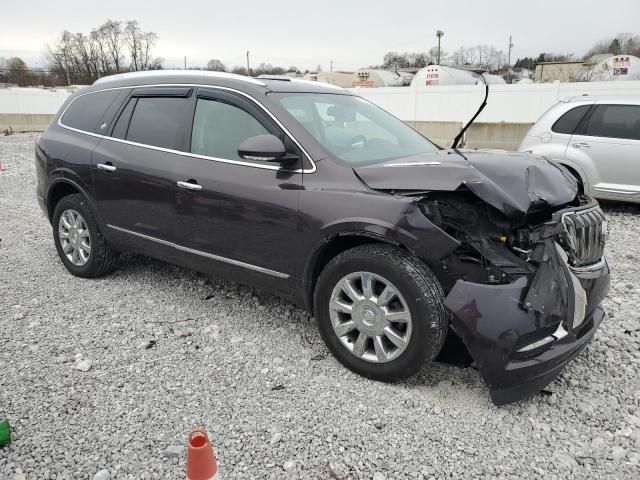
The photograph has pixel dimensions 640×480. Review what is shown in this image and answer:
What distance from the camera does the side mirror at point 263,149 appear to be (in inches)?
122

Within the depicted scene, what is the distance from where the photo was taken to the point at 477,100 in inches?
738

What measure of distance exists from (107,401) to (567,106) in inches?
285

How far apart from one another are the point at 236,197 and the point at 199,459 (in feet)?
6.34

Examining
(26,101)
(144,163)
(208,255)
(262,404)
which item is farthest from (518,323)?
(26,101)

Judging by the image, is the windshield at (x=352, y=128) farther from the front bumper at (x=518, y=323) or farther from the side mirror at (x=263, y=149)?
the front bumper at (x=518, y=323)

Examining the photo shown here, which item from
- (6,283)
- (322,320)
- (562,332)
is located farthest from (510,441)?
(6,283)

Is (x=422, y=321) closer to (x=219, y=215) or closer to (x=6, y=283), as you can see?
(x=219, y=215)

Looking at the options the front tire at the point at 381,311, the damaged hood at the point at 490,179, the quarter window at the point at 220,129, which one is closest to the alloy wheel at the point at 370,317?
the front tire at the point at 381,311

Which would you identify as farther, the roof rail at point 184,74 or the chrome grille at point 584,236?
the roof rail at point 184,74

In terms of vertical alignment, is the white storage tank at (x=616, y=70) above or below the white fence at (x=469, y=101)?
above

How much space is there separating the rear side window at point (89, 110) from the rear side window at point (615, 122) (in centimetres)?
627

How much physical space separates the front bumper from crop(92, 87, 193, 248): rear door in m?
2.30

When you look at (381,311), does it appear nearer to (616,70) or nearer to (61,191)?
(61,191)

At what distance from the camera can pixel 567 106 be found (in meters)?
7.49
